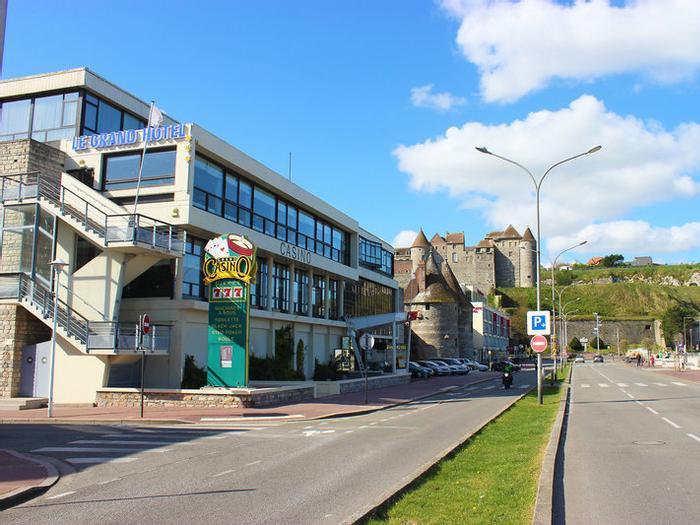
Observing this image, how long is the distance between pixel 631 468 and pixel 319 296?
100 ft

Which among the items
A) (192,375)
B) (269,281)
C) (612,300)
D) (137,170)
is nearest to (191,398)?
(192,375)

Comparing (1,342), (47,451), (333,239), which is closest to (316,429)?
(47,451)

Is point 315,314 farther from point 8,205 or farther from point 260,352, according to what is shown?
point 8,205

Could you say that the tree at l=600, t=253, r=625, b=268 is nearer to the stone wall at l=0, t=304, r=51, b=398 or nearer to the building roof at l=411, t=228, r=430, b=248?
the building roof at l=411, t=228, r=430, b=248

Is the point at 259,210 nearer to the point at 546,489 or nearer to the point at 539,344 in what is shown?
the point at 539,344

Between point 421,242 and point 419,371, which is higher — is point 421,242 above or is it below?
above

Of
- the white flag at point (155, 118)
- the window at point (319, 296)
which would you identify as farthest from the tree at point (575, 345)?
the white flag at point (155, 118)

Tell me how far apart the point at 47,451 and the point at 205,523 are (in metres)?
7.74

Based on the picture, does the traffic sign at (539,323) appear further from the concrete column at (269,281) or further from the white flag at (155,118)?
the white flag at (155,118)

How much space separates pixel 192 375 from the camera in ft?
86.4

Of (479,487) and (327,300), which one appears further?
(327,300)

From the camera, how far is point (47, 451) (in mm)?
13109

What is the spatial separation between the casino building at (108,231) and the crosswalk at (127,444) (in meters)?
7.76

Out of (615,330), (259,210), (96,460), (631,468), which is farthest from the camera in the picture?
(615,330)
